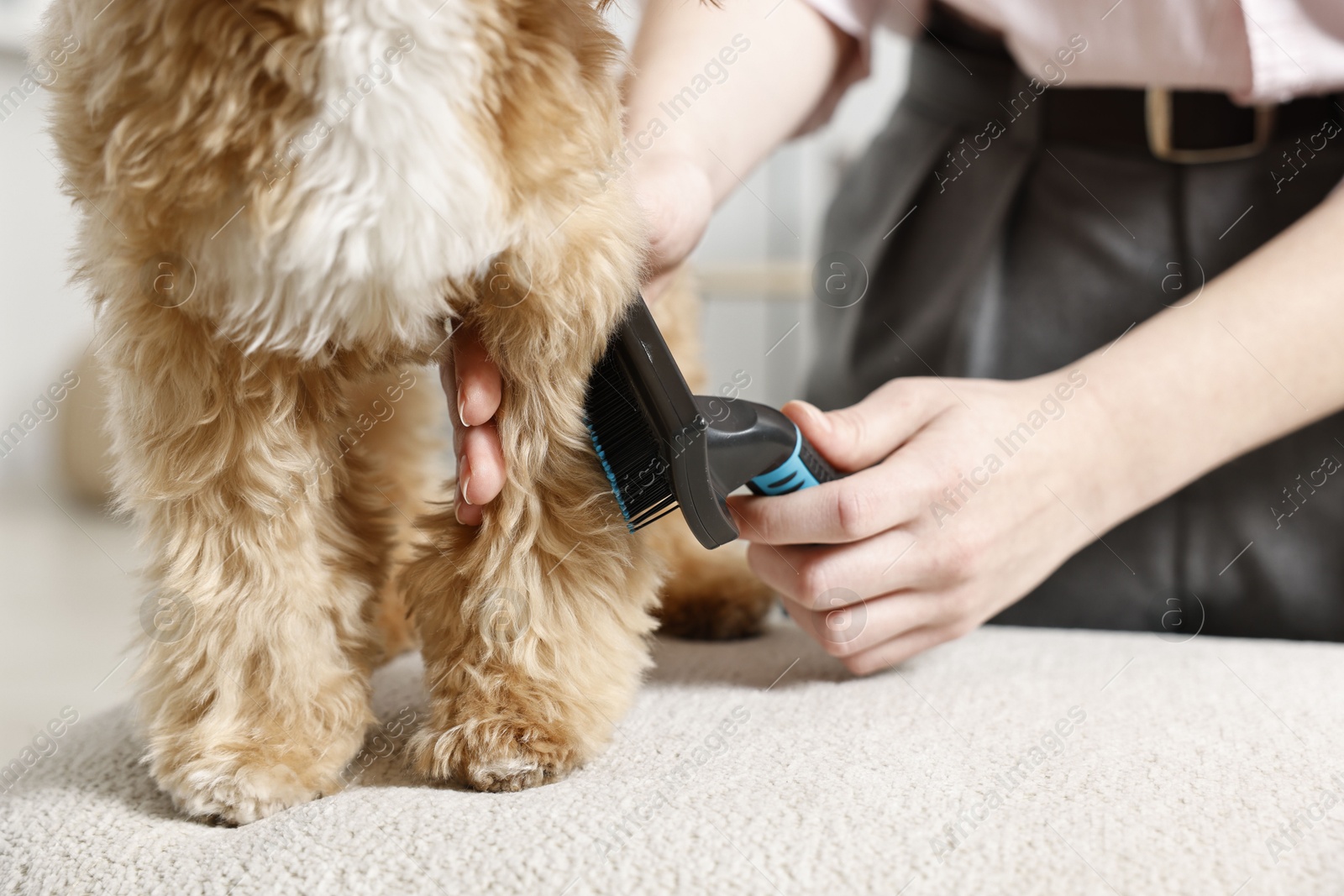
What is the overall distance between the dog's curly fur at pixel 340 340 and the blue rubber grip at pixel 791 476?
101 millimetres

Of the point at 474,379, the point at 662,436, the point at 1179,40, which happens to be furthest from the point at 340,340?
the point at 1179,40

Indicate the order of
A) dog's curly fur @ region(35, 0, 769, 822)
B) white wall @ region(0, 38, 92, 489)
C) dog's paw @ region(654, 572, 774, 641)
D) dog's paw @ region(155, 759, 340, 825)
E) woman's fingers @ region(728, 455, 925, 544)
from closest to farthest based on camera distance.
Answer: dog's curly fur @ region(35, 0, 769, 822) → dog's paw @ region(155, 759, 340, 825) → woman's fingers @ region(728, 455, 925, 544) → dog's paw @ region(654, 572, 774, 641) → white wall @ region(0, 38, 92, 489)

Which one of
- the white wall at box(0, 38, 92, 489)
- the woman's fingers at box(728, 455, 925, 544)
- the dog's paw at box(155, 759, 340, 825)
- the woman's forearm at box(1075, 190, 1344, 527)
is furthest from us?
the white wall at box(0, 38, 92, 489)

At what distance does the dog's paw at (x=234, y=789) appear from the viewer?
1.80 ft

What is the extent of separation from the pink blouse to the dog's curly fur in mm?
559

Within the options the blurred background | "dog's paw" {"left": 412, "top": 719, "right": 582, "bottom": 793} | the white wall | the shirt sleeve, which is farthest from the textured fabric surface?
the white wall

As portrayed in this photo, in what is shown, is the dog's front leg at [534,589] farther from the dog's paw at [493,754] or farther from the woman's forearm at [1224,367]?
the woman's forearm at [1224,367]

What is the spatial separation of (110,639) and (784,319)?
5.22 feet

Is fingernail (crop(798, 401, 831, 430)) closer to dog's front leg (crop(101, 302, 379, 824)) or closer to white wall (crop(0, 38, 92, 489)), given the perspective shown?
dog's front leg (crop(101, 302, 379, 824))

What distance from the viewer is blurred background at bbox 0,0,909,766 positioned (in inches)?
71.3

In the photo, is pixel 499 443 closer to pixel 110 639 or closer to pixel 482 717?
pixel 482 717

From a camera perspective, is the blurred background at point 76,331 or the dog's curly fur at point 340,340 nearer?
the dog's curly fur at point 340,340

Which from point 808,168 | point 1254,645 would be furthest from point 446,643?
point 808,168

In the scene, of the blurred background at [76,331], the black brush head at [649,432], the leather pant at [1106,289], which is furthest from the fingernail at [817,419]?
the blurred background at [76,331]
